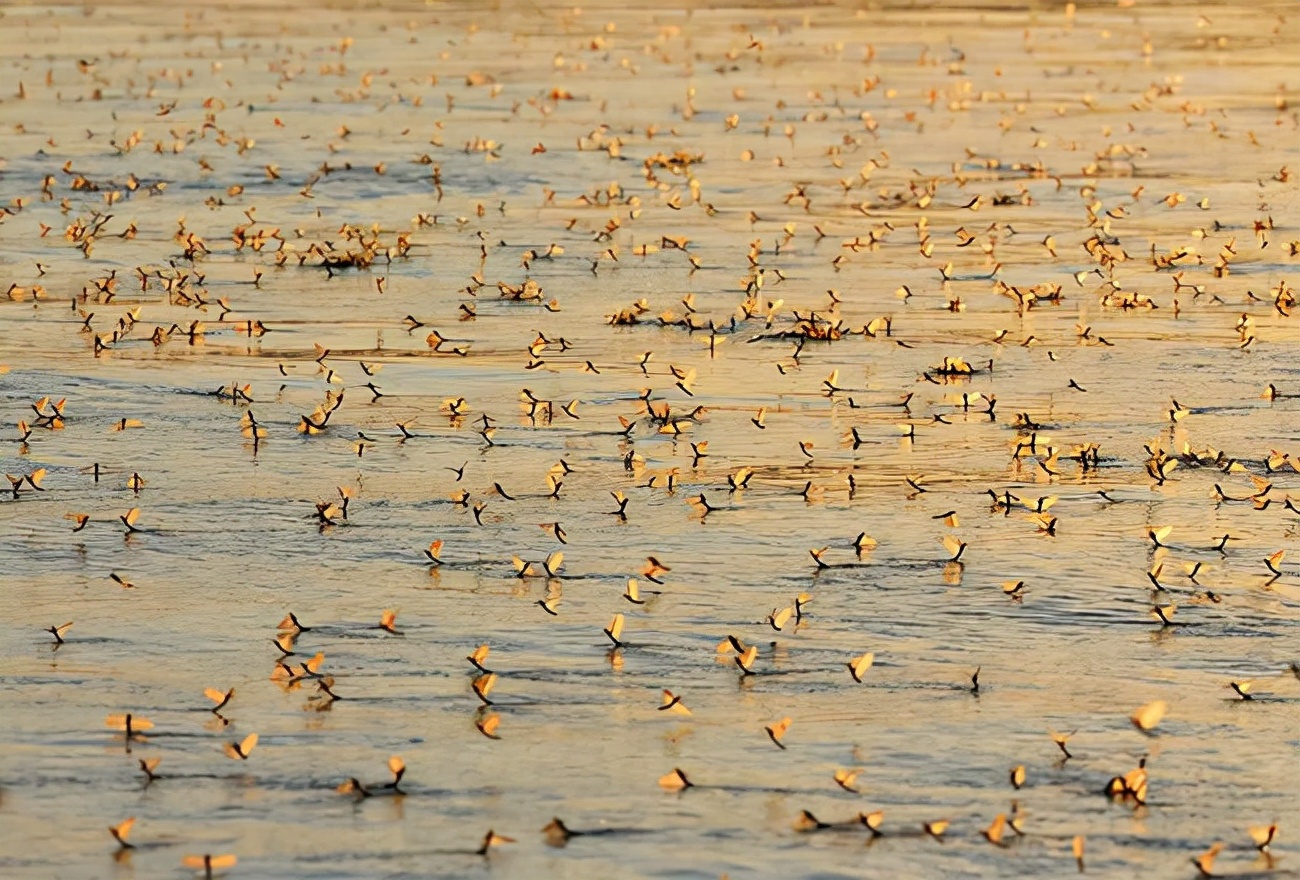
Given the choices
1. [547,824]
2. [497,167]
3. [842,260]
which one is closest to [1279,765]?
[547,824]

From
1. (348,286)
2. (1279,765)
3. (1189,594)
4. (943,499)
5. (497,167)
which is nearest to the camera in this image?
(1279,765)

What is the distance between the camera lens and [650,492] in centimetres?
675

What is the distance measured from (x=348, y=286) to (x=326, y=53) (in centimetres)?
1040

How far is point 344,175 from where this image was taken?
13.0 metres

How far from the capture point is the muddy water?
4512 millimetres

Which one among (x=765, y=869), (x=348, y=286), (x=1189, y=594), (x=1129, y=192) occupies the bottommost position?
(x=765, y=869)

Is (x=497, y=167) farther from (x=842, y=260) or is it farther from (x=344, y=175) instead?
(x=842, y=260)

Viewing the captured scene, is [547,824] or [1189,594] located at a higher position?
[1189,594]

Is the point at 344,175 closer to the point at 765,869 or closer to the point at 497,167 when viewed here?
the point at 497,167

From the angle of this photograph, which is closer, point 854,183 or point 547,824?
point 547,824

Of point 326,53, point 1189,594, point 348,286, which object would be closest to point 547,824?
point 1189,594

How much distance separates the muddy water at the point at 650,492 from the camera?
14.8 feet

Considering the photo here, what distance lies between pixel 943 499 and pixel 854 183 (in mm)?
6305

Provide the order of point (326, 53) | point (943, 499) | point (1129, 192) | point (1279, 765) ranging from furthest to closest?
point (326, 53) → point (1129, 192) → point (943, 499) → point (1279, 765)
